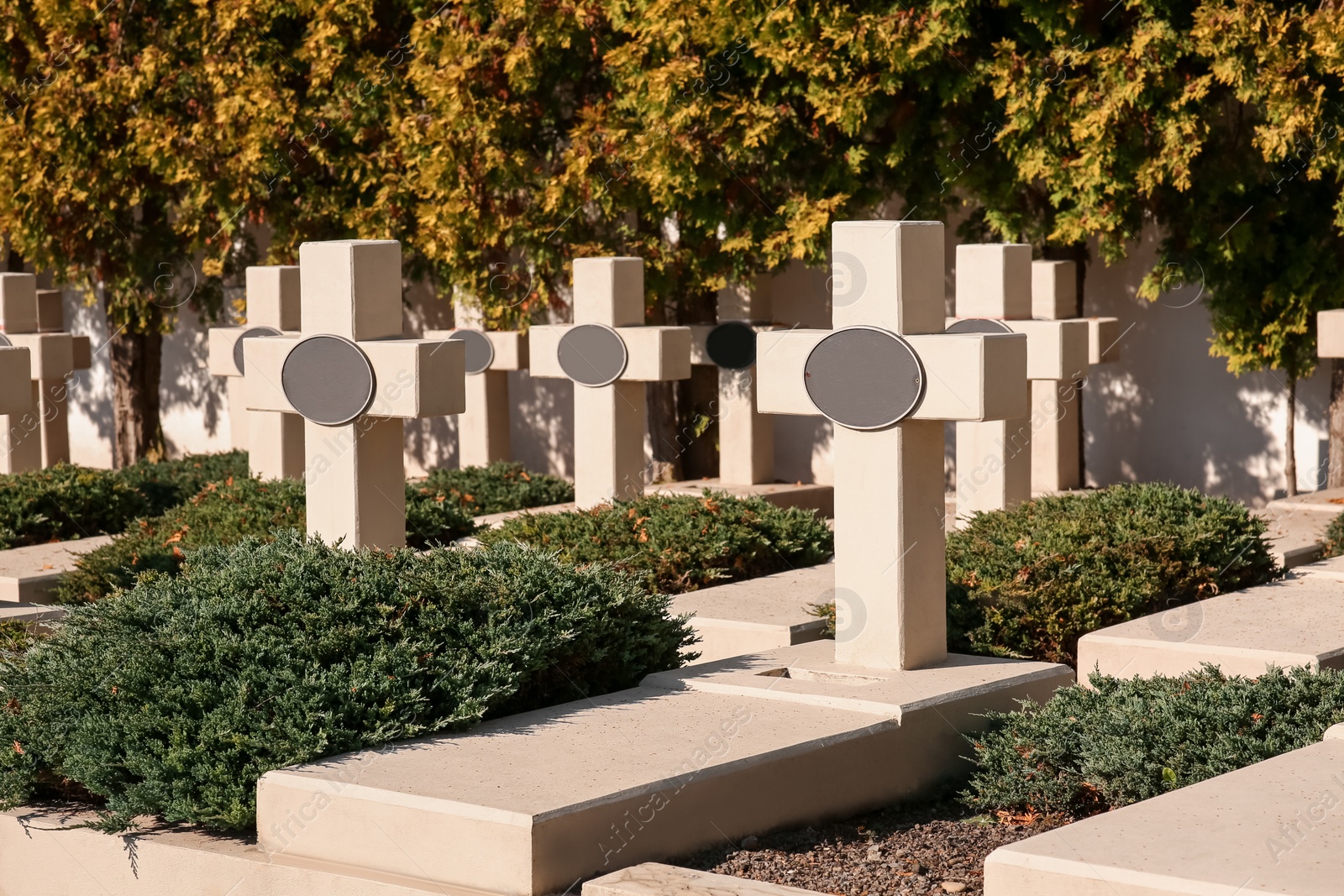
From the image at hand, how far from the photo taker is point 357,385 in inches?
307

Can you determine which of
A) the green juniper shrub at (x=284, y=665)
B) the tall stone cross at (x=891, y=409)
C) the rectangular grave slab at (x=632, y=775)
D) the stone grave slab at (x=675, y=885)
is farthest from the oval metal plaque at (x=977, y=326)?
the stone grave slab at (x=675, y=885)

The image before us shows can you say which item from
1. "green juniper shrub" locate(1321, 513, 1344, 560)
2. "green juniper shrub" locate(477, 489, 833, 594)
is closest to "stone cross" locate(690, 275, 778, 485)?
"green juniper shrub" locate(477, 489, 833, 594)

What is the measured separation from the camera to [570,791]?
187 inches

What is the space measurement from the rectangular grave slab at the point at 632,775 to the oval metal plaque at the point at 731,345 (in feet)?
27.3

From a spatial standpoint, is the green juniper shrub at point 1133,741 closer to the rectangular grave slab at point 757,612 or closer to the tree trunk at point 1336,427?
the rectangular grave slab at point 757,612

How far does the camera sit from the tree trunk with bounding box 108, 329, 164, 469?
1805 centimetres

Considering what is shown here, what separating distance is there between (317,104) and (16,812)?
38.1 feet

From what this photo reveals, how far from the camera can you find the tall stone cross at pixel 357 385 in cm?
771

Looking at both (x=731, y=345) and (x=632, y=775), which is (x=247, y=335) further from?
(x=632, y=775)

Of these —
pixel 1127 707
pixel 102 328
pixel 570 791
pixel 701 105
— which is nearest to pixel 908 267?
pixel 1127 707

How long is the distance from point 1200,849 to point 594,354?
7126mm

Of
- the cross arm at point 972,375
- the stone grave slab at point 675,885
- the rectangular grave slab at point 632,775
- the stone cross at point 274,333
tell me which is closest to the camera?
the stone grave slab at point 675,885

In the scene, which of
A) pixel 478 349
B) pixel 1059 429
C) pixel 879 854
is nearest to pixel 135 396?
pixel 478 349

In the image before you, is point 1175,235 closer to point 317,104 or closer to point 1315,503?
point 1315,503
